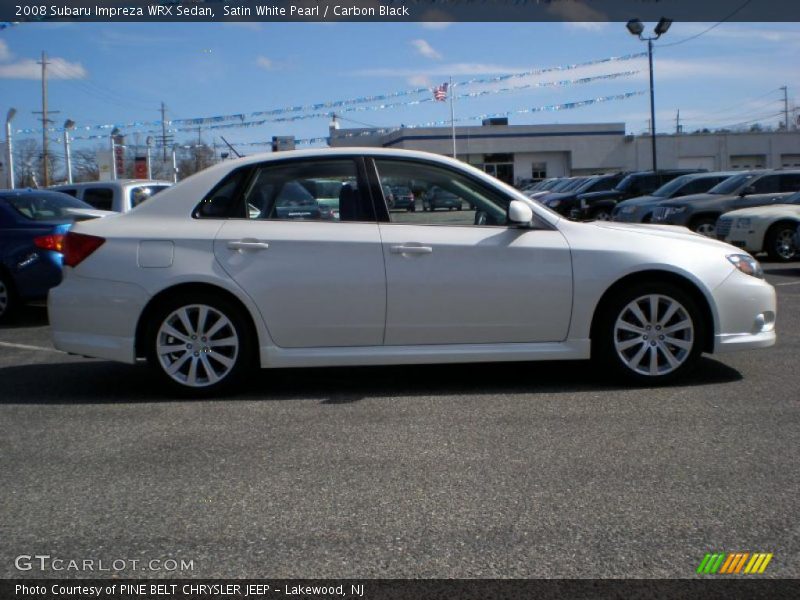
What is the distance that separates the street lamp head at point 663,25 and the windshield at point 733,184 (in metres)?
8.90

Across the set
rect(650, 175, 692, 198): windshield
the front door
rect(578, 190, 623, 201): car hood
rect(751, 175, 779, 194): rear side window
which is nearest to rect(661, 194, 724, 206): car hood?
rect(751, 175, 779, 194): rear side window

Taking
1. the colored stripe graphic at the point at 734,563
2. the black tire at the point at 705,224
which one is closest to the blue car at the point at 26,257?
the colored stripe graphic at the point at 734,563

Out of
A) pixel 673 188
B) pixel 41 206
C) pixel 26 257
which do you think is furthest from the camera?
pixel 673 188

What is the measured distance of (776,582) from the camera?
3180 mm

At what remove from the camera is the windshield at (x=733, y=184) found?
1745 centimetres

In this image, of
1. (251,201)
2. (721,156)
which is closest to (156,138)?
(721,156)

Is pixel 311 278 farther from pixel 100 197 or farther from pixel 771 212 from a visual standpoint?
pixel 771 212

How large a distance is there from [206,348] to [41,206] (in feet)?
18.4

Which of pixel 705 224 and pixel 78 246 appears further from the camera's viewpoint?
pixel 705 224

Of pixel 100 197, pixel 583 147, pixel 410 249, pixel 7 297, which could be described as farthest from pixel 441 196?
pixel 583 147

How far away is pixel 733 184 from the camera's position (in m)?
17.7

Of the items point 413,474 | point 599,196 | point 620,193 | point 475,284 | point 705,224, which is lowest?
point 413,474

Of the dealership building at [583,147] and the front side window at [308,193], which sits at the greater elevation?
the dealership building at [583,147]

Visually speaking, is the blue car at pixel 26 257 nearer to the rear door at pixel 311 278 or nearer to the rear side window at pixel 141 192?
the rear side window at pixel 141 192
